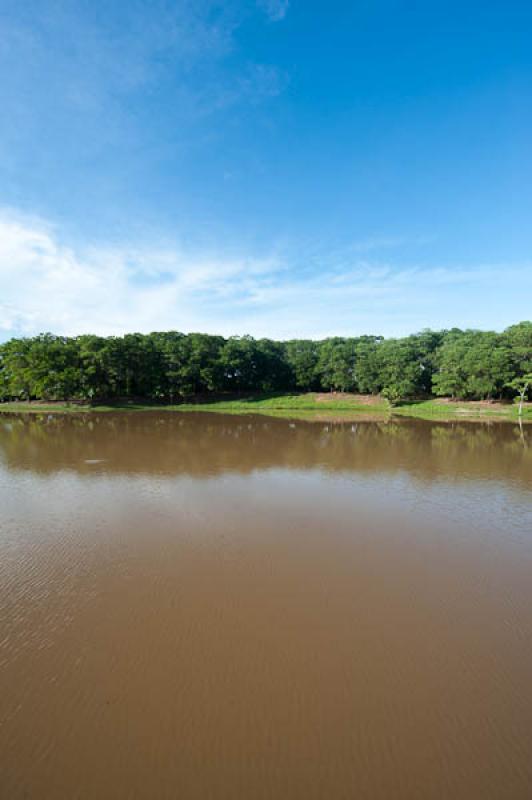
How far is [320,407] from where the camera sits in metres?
51.5

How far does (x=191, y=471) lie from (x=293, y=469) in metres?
5.26

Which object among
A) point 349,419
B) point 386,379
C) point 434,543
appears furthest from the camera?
point 386,379

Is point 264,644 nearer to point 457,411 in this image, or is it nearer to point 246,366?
point 457,411

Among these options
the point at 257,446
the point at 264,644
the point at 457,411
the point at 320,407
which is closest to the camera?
the point at 264,644

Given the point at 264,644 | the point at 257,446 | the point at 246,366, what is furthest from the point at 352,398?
the point at 264,644

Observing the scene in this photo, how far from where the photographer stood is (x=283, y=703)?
528 centimetres

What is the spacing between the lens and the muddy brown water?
4.46 m

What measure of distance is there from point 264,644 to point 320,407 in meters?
45.8

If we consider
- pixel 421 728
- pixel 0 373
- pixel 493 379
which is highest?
pixel 0 373

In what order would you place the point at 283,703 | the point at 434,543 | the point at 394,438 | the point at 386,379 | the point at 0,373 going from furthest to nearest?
the point at 386,379, the point at 0,373, the point at 394,438, the point at 434,543, the point at 283,703

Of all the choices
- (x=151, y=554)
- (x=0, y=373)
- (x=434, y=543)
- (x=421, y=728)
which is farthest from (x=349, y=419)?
(x=0, y=373)

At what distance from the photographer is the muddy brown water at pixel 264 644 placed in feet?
14.6

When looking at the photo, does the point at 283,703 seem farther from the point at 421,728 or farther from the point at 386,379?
the point at 386,379

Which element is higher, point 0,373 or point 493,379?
point 0,373
